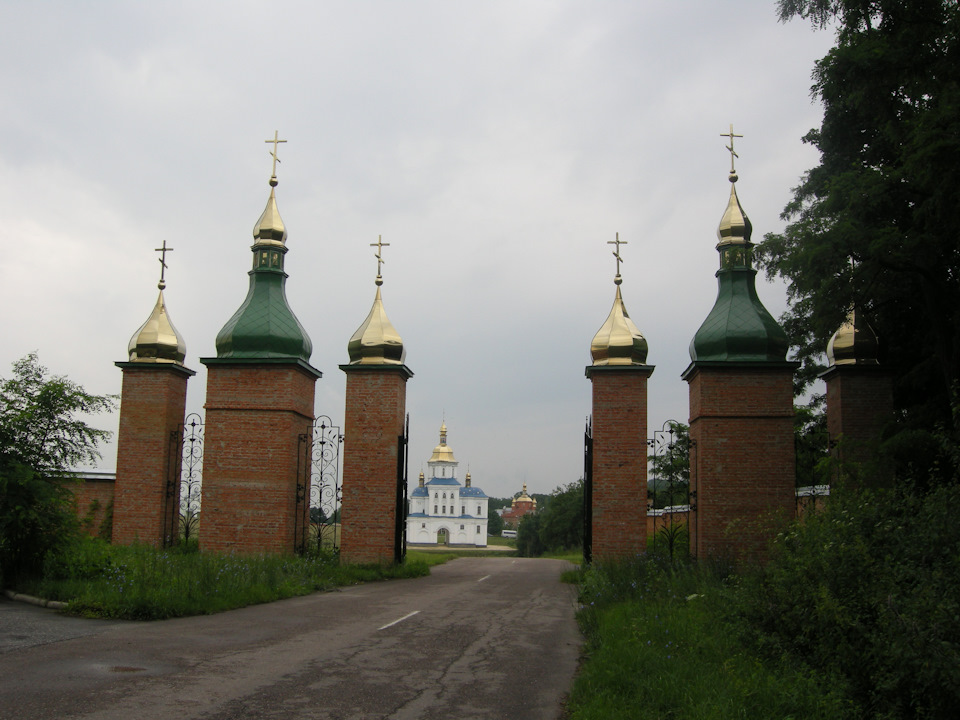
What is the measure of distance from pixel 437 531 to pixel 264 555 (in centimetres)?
8447

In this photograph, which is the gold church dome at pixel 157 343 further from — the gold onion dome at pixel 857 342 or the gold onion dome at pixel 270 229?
the gold onion dome at pixel 857 342

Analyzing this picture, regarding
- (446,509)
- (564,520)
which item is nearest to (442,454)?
(446,509)

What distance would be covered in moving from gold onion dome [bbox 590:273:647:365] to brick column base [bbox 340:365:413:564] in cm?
396

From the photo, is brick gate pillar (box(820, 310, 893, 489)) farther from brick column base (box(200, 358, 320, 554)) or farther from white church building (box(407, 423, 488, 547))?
white church building (box(407, 423, 488, 547))

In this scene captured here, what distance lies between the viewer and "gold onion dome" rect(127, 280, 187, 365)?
17.9 m

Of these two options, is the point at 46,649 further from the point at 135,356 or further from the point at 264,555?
the point at 135,356

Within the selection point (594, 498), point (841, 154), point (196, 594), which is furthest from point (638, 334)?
point (196, 594)

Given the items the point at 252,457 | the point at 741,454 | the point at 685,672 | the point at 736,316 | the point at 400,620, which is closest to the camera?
the point at 685,672

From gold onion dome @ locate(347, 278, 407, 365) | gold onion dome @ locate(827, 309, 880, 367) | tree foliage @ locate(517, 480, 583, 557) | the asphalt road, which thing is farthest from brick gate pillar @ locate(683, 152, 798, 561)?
tree foliage @ locate(517, 480, 583, 557)

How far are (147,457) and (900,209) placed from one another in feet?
47.7

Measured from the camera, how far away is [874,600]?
6.86 m

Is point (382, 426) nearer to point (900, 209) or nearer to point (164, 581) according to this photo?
point (164, 581)

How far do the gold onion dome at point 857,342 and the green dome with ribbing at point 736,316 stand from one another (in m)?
0.95

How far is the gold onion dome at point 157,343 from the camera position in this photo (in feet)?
58.7
